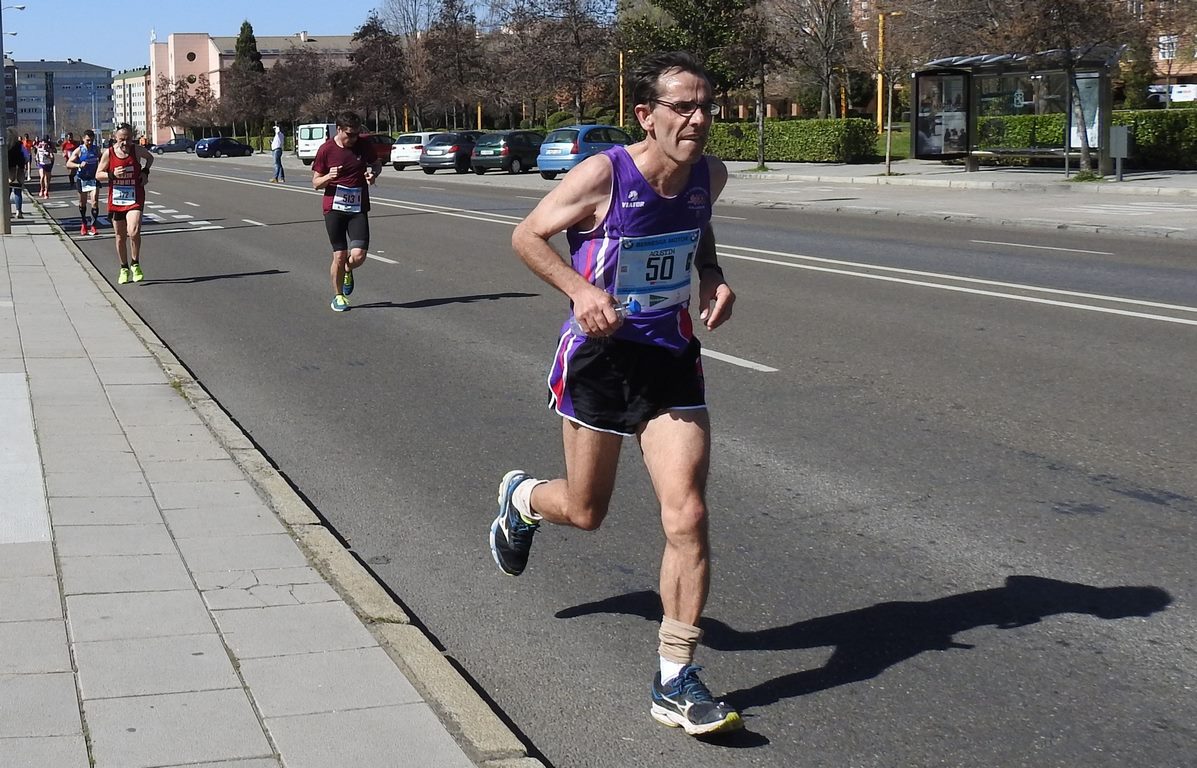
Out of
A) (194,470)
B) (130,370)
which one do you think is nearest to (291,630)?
(194,470)

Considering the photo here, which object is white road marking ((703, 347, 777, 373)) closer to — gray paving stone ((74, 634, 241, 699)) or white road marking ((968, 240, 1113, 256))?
gray paving stone ((74, 634, 241, 699))

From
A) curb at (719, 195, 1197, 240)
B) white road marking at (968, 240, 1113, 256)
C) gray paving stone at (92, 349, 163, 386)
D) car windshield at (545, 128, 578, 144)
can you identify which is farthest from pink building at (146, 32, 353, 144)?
gray paving stone at (92, 349, 163, 386)

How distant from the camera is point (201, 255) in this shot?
19688 millimetres

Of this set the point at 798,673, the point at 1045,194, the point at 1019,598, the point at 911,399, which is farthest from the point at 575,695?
the point at 1045,194

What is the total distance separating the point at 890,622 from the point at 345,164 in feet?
30.1

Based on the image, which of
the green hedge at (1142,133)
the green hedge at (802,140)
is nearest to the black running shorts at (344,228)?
the green hedge at (1142,133)

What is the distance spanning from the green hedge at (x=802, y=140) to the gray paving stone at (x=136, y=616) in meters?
39.6

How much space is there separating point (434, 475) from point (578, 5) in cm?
5271

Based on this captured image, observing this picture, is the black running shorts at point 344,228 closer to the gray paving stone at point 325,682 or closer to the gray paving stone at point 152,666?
the gray paving stone at point 152,666

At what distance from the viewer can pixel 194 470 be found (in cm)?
677

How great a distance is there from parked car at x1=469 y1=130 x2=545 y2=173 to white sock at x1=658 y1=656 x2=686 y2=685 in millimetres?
44519

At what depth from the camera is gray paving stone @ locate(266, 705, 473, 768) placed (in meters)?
3.61

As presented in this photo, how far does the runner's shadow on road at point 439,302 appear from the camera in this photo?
44.3 feet

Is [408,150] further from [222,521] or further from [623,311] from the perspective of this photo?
[623,311]
